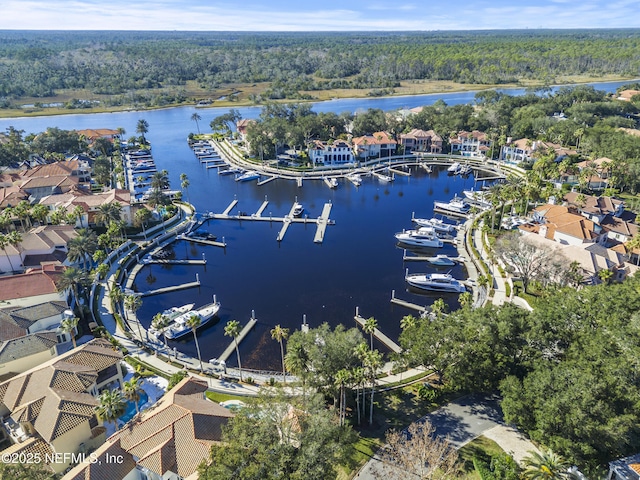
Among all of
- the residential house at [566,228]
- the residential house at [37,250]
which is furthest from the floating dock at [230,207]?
the residential house at [566,228]

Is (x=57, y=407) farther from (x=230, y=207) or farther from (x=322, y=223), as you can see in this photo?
(x=230, y=207)

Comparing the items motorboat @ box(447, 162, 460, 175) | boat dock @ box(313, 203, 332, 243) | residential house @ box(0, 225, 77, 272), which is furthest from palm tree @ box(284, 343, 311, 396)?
motorboat @ box(447, 162, 460, 175)

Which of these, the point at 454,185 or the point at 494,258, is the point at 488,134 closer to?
the point at 454,185

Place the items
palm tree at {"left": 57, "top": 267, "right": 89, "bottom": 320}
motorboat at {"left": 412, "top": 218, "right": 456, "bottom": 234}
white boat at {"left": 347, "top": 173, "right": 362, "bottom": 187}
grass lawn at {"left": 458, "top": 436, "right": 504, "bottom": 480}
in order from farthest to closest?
white boat at {"left": 347, "top": 173, "right": 362, "bottom": 187}, motorboat at {"left": 412, "top": 218, "right": 456, "bottom": 234}, palm tree at {"left": 57, "top": 267, "right": 89, "bottom": 320}, grass lawn at {"left": 458, "top": 436, "right": 504, "bottom": 480}

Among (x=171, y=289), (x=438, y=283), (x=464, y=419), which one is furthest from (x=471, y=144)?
(x=464, y=419)

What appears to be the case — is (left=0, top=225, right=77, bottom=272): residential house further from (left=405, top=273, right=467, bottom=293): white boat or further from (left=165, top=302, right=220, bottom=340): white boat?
(left=405, top=273, right=467, bottom=293): white boat

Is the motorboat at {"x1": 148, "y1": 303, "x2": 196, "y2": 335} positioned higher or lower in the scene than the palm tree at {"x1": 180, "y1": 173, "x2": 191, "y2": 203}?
lower

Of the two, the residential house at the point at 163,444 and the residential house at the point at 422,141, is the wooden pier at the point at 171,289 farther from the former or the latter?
the residential house at the point at 422,141
